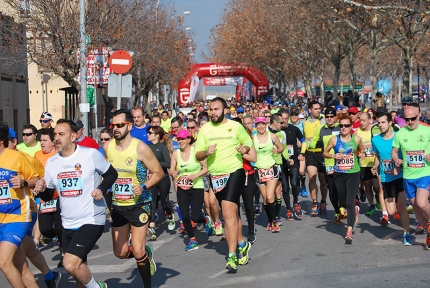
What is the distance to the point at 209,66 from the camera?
65.2 metres

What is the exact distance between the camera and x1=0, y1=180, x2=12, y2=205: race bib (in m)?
7.00

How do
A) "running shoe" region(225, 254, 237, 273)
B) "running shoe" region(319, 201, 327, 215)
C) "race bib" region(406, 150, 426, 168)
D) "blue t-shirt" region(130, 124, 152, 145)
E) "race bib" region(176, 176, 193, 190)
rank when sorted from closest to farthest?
"running shoe" region(225, 254, 237, 273)
"race bib" region(406, 150, 426, 168)
"race bib" region(176, 176, 193, 190)
"running shoe" region(319, 201, 327, 215)
"blue t-shirt" region(130, 124, 152, 145)

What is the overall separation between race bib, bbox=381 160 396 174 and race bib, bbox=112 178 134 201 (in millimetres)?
4605

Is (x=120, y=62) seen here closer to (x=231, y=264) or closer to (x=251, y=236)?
(x=251, y=236)

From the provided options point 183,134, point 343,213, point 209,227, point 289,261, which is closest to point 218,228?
point 209,227

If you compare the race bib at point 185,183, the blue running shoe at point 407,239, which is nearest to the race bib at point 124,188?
the race bib at point 185,183

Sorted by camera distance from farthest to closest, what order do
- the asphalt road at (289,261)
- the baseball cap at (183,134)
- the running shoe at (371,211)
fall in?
the running shoe at (371,211) < the baseball cap at (183,134) < the asphalt road at (289,261)

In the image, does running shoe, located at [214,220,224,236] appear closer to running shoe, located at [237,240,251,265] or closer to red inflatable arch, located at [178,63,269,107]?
running shoe, located at [237,240,251,265]

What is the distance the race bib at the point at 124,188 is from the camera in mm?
7551

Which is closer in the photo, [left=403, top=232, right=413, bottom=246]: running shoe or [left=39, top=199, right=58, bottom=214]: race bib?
[left=39, top=199, right=58, bottom=214]: race bib

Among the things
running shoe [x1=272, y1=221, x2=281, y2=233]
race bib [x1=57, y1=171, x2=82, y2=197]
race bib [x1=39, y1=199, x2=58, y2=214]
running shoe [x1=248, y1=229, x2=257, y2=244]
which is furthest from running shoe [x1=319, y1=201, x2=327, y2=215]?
race bib [x1=57, y1=171, x2=82, y2=197]

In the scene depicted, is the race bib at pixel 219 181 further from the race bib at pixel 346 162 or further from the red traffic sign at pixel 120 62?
the red traffic sign at pixel 120 62

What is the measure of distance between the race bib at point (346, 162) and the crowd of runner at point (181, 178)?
2 centimetres

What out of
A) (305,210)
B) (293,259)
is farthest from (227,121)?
(305,210)
